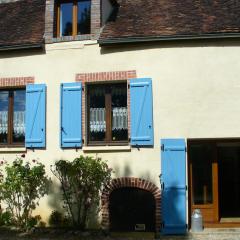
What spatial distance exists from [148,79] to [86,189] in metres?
3.10

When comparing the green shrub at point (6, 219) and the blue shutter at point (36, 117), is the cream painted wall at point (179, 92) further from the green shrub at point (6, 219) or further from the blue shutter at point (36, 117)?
the green shrub at point (6, 219)

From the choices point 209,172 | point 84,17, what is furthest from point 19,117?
point 209,172

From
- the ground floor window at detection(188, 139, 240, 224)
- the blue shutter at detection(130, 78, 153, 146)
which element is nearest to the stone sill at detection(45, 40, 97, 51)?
the blue shutter at detection(130, 78, 153, 146)

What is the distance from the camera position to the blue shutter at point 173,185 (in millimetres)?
11430

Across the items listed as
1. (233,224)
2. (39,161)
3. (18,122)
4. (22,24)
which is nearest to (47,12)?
(22,24)

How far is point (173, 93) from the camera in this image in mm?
11789

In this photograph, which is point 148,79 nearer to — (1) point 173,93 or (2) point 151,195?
(1) point 173,93

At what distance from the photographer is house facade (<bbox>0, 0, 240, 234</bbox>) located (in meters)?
11.6

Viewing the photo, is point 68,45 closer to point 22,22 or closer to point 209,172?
point 22,22

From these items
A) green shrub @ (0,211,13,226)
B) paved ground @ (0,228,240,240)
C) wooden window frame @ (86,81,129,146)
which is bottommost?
paved ground @ (0,228,240,240)

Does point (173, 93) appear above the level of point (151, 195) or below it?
above

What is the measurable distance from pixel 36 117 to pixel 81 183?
2.17 metres

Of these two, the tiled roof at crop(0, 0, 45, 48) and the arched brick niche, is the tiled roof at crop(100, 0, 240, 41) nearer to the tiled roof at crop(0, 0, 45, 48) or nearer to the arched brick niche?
the tiled roof at crop(0, 0, 45, 48)

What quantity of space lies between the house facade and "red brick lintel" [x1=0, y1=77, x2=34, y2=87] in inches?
1.1
